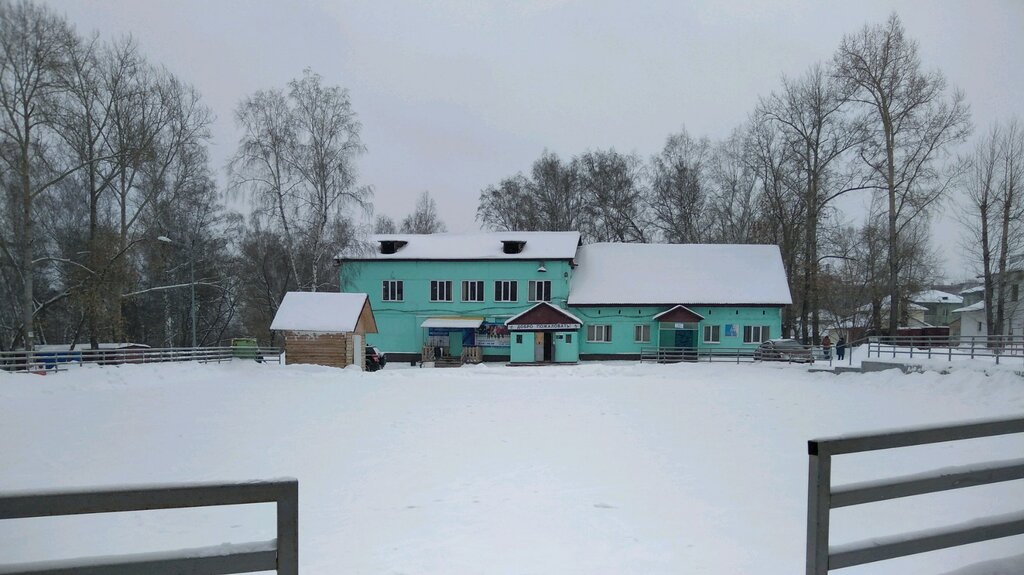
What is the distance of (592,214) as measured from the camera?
5191 centimetres

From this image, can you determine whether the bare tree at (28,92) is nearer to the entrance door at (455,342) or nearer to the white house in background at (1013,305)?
the entrance door at (455,342)

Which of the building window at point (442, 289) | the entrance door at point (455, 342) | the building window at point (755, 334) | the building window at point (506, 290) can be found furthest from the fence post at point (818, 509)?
the building window at point (755, 334)

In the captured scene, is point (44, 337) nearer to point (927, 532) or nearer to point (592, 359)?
point (592, 359)

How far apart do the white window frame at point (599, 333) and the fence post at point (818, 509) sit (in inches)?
1403

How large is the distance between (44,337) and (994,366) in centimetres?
4478

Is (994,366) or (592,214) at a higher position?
(592,214)

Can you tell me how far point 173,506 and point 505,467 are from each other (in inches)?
282

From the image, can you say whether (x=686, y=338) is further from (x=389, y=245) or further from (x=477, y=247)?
(x=389, y=245)


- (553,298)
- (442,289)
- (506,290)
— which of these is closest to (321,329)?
(442,289)

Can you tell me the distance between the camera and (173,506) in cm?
212

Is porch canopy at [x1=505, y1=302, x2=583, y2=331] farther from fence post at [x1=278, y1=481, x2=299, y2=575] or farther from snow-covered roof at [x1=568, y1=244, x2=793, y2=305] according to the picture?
fence post at [x1=278, y1=481, x2=299, y2=575]

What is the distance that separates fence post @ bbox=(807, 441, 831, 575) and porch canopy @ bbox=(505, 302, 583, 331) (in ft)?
108

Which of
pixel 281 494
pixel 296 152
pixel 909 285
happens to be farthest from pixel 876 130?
pixel 281 494

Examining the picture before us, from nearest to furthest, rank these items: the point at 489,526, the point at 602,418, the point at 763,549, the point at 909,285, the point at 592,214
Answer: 1. the point at 763,549
2. the point at 489,526
3. the point at 602,418
4. the point at 909,285
5. the point at 592,214
